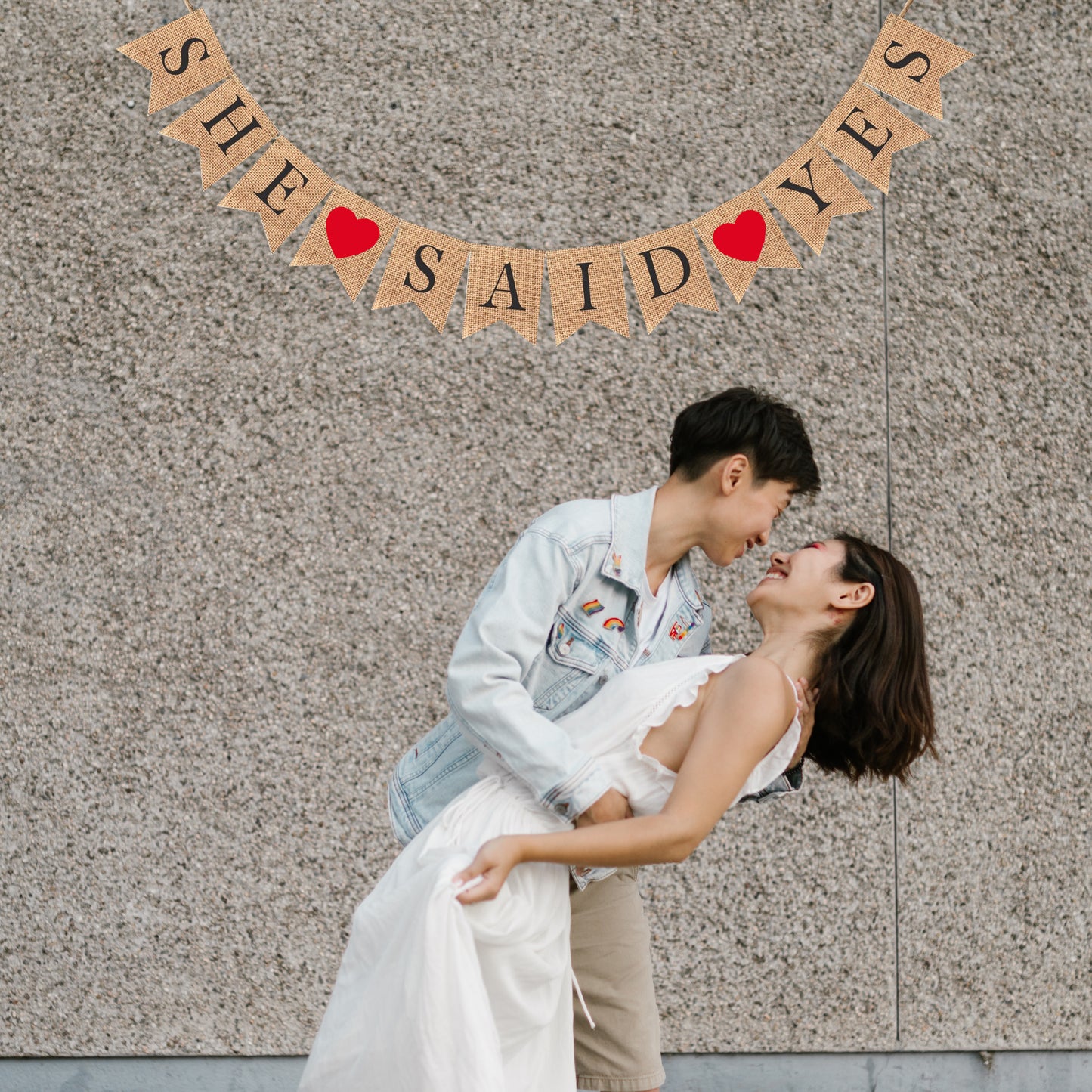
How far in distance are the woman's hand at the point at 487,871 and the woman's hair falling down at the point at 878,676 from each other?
61cm

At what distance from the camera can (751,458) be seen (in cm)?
203

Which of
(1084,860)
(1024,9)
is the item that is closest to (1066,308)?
(1024,9)

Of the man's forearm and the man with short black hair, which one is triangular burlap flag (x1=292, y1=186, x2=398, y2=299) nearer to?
the man with short black hair

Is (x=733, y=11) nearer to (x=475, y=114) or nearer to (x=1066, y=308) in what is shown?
(x=475, y=114)

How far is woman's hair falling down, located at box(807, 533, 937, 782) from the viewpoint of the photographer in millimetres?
1877

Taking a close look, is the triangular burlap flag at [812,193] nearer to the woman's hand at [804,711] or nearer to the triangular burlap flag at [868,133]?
the triangular burlap flag at [868,133]

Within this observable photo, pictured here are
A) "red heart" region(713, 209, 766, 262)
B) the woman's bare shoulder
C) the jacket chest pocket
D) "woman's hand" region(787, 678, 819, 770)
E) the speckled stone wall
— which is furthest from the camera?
"red heart" region(713, 209, 766, 262)

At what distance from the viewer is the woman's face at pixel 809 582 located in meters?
1.92

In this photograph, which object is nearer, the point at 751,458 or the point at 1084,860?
the point at 751,458

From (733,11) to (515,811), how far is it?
252cm

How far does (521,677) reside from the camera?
1899 millimetres

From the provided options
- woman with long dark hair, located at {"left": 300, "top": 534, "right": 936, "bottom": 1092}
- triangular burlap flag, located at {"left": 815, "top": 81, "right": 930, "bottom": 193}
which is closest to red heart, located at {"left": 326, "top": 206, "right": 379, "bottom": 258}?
triangular burlap flag, located at {"left": 815, "top": 81, "right": 930, "bottom": 193}

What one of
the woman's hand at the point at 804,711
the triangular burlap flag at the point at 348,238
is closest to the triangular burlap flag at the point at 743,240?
the triangular burlap flag at the point at 348,238

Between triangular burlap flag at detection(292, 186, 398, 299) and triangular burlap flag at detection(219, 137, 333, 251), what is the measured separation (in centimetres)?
5
